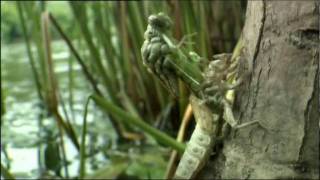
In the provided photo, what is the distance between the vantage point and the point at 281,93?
0.84 meters

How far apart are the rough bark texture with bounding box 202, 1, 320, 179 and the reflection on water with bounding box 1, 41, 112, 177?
78cm

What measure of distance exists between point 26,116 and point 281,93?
1.47m

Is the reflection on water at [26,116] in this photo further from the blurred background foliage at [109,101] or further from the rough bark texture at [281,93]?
the rough bark texture at [281,93]

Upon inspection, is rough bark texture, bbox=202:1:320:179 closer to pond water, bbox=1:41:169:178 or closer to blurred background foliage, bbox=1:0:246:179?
blurred background foliage, bbox=1:0:246:179

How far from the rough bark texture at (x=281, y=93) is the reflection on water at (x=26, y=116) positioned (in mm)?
776

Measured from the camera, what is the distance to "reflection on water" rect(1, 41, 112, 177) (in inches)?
65.4

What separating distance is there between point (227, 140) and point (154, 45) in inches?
8.6

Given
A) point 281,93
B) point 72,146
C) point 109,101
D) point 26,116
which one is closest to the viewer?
point 281,93

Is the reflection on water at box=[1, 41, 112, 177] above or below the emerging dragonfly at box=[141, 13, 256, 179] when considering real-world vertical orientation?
below

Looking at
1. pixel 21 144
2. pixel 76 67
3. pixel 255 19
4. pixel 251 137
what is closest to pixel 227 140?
pixel 251 137

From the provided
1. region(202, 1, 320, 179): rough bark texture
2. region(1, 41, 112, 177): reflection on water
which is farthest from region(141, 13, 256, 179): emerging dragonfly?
region(1, 41, 112, 177): reflection on water

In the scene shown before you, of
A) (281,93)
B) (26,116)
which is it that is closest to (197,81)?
(281,93)

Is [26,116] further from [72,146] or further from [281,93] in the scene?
[281,93]

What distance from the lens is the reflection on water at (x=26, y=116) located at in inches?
65.4
